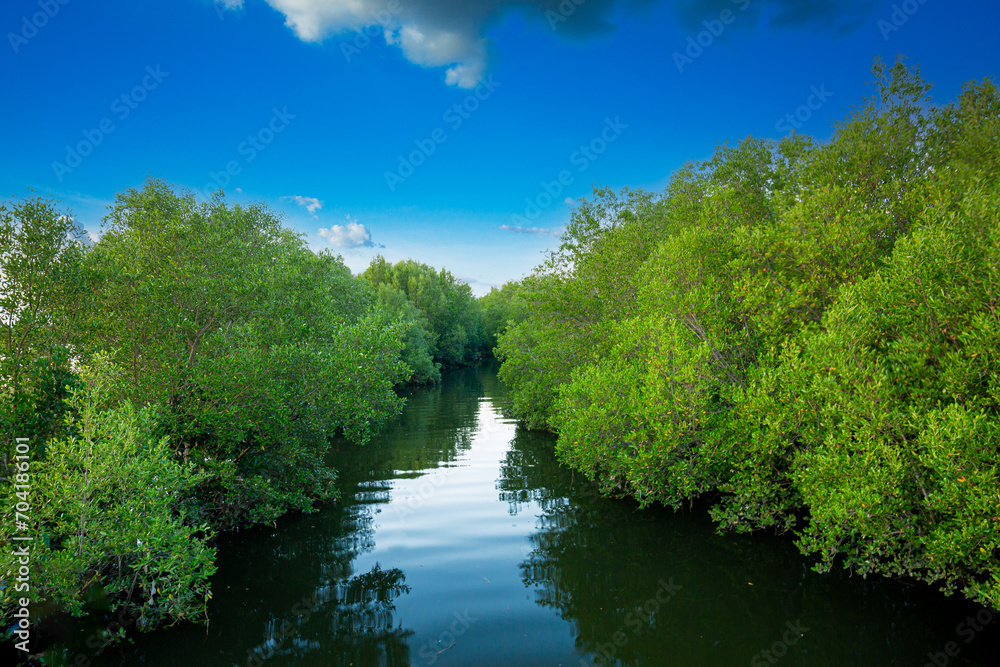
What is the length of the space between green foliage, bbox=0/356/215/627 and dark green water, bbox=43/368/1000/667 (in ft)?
4.19

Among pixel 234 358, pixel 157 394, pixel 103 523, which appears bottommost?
pixel 103 523

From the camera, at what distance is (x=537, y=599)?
13805mm

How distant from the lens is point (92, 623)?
38.0 feet

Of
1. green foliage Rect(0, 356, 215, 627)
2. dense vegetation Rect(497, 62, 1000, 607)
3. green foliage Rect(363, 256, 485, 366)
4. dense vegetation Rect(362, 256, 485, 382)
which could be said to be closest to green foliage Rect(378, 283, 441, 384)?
dense vegetation Rect(362, 256, 485, 382)

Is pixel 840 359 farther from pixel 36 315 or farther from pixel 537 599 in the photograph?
pixel 36 315

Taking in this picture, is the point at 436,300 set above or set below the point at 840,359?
above

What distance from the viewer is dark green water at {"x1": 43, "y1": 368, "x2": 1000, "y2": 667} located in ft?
36.9

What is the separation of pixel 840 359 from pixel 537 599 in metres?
10.4

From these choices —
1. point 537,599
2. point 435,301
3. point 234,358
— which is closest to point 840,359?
point 537,599

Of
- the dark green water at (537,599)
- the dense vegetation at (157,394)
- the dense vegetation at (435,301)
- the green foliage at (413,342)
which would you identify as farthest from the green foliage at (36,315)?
the dense vegetation at (435,301)

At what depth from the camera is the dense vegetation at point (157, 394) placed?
10.6 m

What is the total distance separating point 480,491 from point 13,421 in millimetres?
17110

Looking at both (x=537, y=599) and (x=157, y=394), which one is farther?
(x=157, y=394)

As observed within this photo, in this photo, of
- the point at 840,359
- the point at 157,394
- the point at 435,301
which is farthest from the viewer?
the point at 435,301
